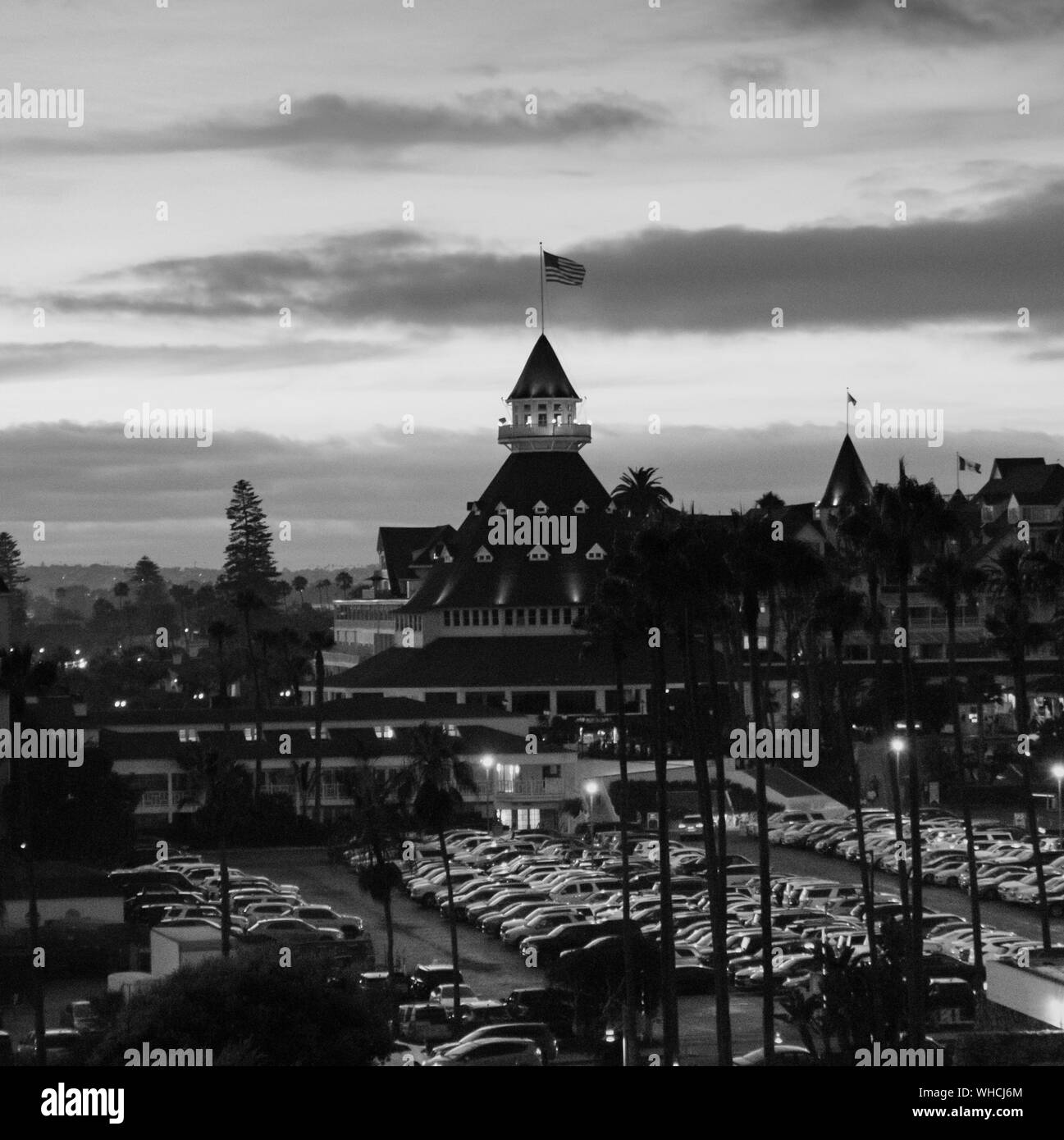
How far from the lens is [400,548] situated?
14862cm

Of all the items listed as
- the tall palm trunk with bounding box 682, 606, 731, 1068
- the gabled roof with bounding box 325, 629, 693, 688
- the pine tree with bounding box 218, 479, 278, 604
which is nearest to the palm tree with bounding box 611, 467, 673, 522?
the gabled roof with bounding box 325, 629, 693, 688

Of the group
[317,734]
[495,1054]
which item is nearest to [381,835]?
[495,1054]

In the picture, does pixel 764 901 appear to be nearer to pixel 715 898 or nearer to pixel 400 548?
pixel 715 898

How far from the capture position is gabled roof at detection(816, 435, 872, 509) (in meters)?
142

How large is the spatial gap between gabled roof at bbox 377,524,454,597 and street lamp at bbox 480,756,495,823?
56615mm

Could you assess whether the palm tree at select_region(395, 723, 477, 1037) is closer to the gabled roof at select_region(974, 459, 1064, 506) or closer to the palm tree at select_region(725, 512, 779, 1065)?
the palm tree at select_region(725, 512, 779, 1065)

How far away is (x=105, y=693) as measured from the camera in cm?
15175

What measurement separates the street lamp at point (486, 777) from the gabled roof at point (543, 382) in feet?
182

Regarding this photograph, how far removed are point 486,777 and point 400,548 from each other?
6077 centimetres

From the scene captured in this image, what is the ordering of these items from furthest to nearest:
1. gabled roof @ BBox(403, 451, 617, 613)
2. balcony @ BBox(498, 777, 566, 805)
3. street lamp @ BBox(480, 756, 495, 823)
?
gabled roof @ BBox(403, 451, 617, 613), balcony @ BBox(498, 777, 566, 805), street lamp @ BBox(480, 756, 495, 823)
